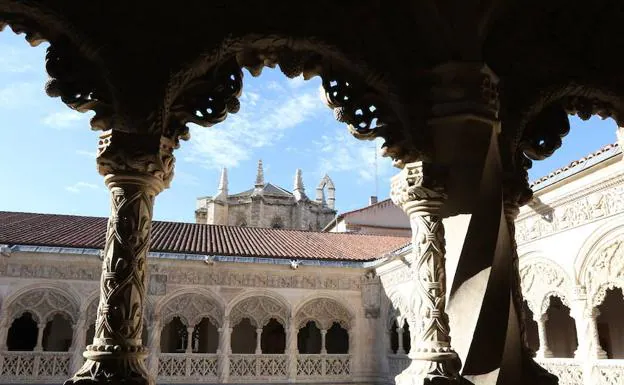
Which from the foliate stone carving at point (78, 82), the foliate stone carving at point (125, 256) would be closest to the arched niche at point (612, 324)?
the foliate stone carving at point (125, 256)

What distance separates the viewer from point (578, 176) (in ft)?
28.4

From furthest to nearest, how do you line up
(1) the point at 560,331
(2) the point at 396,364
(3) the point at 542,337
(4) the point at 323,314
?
(4) the point at 323,314
(2) the point at 396,364
(1) the point at 560,331
(3) the point at 542,337

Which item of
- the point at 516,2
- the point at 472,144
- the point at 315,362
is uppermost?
the point at 516,2

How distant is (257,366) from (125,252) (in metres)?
13.1

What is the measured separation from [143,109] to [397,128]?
1.25 m

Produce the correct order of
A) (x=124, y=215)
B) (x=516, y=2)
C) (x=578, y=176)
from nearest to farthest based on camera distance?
(x=124, y=215)
(x=516, y=2)
(x=578, y=176)

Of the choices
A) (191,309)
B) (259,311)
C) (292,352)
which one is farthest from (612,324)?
(191,309)

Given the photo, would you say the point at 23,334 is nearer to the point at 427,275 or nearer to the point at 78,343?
the point at 78,343

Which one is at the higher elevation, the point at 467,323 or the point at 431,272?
the point at 431,272

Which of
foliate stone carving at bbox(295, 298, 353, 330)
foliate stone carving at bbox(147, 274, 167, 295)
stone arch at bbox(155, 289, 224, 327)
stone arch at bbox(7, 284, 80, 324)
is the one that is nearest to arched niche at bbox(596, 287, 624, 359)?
foliate stone carving at bbox(295, 298, 353, 330)

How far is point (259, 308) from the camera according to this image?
15.0 meters

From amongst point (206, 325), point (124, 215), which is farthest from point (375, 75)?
point (206, 325)

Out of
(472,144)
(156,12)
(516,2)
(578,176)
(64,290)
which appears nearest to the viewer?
(156,12)

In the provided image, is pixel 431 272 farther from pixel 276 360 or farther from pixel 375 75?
pixel 276 360
